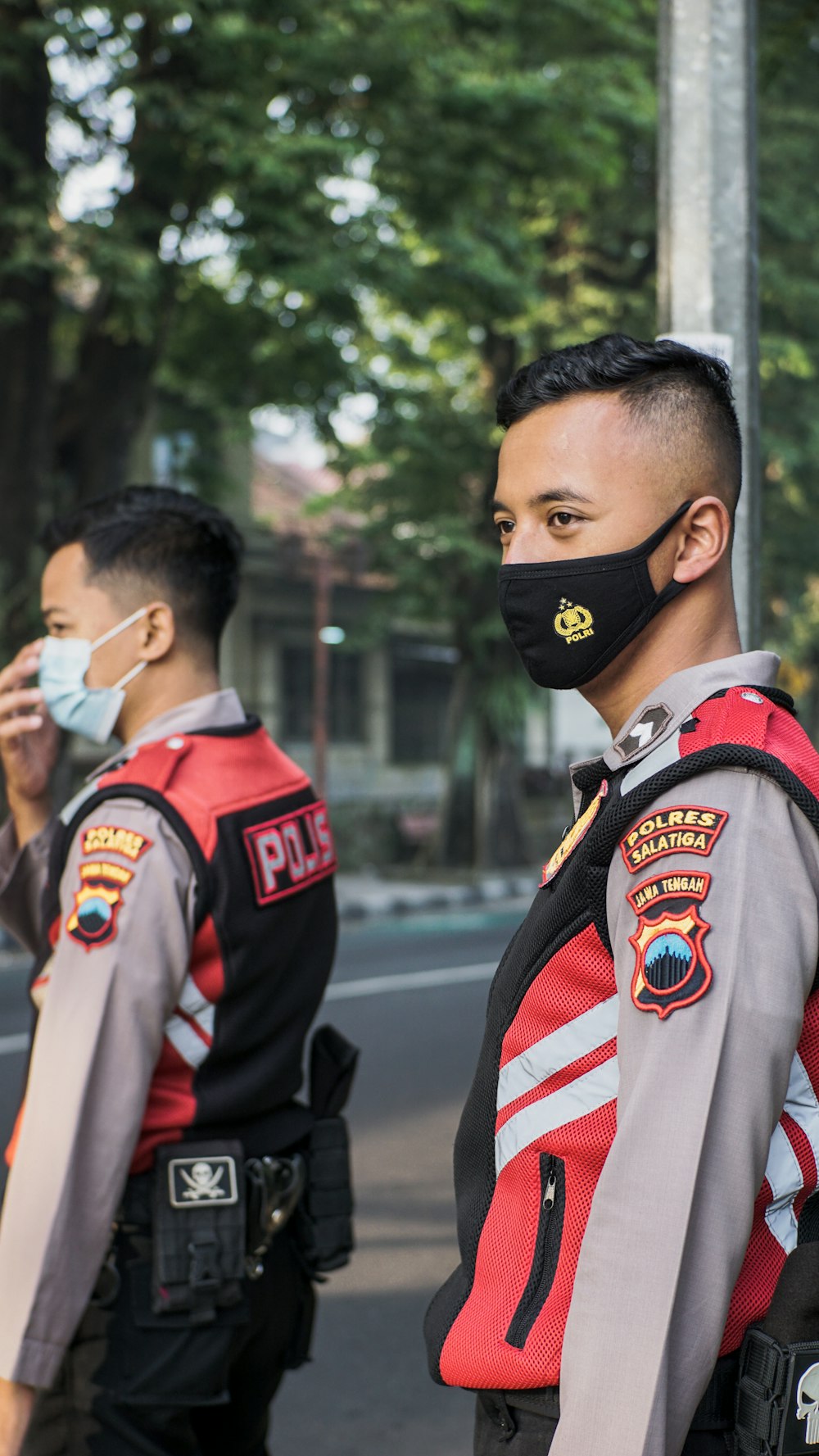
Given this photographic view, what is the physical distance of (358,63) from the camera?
10430mm

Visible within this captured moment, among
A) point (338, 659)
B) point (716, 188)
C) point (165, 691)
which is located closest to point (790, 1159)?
point (165, 691)

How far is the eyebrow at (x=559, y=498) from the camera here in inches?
58.4

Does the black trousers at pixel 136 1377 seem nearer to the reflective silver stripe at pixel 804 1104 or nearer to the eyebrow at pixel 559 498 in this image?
the reflective silver stripe at pixel 804 1104

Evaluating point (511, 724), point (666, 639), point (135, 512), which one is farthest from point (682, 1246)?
point (511, 724)

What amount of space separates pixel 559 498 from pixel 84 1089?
1.01 meters

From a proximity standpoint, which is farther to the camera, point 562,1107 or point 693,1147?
point 562,1107

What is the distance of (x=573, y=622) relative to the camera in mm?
1512

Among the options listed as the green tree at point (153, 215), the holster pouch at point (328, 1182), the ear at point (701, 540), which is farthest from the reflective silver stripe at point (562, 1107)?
the green tree at point (153, 215)

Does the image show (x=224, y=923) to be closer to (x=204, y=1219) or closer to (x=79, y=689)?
(x=204, y=1219)

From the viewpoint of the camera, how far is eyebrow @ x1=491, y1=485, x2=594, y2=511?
1.48 metres

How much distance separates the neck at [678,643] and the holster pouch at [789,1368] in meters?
0.56

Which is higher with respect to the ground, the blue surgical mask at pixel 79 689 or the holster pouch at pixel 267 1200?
the blue surgical mask at pixel 79 689

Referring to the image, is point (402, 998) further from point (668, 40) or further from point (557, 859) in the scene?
point (557, 859)

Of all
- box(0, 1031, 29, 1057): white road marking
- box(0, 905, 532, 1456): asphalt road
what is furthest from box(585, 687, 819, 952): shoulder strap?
box(0, 1031, 29, 1057): white road marking
